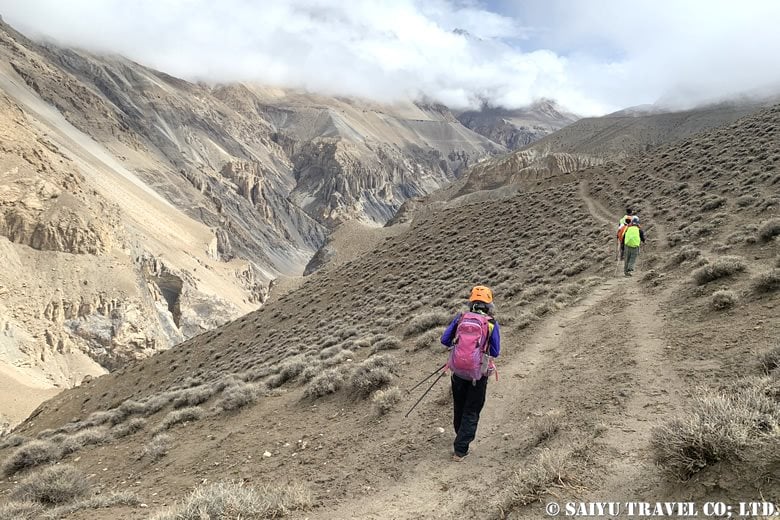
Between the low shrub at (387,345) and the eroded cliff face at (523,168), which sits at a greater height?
the eroded cliff face at (523,168)

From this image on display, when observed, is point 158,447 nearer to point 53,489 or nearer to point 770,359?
point 53,489

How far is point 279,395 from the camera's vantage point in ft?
34.4

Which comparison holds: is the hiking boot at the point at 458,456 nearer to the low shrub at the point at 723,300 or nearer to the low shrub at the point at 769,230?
the low shrub at the point at 723,300

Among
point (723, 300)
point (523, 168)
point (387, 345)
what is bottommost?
point (387, 345)

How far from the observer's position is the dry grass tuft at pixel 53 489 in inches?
272

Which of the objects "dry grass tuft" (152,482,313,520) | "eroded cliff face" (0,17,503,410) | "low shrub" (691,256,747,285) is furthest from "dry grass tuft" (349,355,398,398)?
"eroded cliff face" (0,17,503,410)

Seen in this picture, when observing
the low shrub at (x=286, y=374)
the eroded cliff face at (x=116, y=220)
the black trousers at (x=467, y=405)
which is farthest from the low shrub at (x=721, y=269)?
the eroded cliff face at (x=116, y=220)

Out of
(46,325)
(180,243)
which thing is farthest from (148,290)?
(180,243)

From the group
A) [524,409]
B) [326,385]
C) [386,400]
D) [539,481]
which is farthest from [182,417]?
[539,481]

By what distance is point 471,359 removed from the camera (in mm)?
5281

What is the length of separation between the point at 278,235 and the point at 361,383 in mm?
137683

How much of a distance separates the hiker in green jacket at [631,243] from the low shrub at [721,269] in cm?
325

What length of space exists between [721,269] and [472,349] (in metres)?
7.20

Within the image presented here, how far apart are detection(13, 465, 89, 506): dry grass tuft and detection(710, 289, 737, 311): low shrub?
→ 11.5 metres
